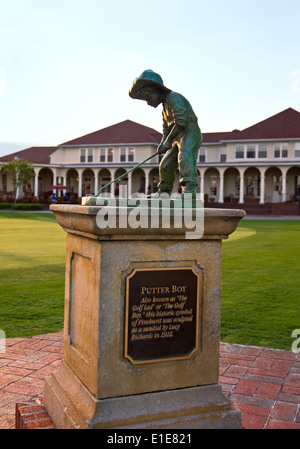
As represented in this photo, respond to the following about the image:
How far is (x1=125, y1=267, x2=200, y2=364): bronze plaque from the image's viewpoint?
3.14 m

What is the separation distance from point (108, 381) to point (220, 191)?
44.4m

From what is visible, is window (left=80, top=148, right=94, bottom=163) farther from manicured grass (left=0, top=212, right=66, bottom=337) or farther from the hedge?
manicured grass (left=0, top=212, right=66, bottom=337)

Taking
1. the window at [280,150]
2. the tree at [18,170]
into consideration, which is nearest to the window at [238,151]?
the window at [280,150]

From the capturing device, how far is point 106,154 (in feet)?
169

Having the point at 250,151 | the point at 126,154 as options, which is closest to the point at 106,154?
the point at 126,154

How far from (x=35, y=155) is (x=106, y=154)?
1122cm

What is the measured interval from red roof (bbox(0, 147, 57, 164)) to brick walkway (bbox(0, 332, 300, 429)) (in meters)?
51.7

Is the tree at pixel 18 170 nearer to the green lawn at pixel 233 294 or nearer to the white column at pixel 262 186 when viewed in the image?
the white column at pixel 262 186

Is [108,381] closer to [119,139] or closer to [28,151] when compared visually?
[119,139]

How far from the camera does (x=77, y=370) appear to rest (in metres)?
3.44

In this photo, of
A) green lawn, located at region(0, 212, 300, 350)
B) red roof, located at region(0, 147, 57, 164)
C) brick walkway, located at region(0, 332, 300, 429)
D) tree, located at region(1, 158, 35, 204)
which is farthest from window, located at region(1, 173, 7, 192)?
brick walkway, located at region(0, 332, 300, 429)

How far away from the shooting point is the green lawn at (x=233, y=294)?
598cm

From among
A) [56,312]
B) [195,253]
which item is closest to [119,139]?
[56,312]

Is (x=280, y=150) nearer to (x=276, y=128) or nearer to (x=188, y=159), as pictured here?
(x=276, y=128)
